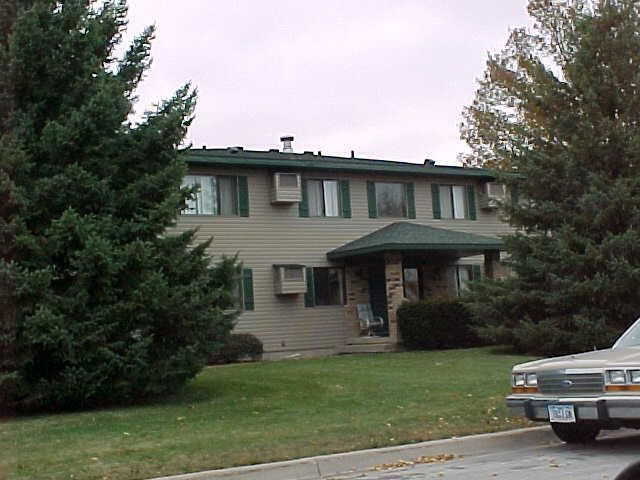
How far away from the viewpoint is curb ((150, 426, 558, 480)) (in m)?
9.48

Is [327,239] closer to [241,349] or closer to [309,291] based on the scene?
[309,291]

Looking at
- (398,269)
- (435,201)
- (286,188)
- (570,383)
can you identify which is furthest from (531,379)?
(435,201)

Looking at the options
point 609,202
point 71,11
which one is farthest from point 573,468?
point 609,202

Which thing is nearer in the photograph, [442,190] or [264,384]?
[264,384]

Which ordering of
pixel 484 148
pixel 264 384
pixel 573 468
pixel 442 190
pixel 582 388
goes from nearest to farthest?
pixel 573 468
pixel 582 388
pixel 264 384
pixel 442 190
pixel 484 148

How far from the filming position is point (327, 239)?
29891 millimetres

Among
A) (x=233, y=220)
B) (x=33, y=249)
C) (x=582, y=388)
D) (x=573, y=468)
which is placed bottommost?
(x=573, y=468)

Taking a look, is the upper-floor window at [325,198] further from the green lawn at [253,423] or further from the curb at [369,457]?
the curb at [369,457]

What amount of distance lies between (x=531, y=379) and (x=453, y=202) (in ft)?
74.0

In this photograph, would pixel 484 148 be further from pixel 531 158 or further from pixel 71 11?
pixel 71 11

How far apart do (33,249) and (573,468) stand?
8511mm

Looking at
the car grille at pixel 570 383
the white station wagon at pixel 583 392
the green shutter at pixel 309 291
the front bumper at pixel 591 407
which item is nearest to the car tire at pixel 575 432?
the white station wagon at pixel 583 392

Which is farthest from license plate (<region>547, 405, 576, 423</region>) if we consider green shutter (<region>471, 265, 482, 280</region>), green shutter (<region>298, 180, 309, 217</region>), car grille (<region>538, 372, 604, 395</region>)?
green shutter (<region>471, 265, 482, 280</region>)

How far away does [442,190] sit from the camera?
32594 millimetres
